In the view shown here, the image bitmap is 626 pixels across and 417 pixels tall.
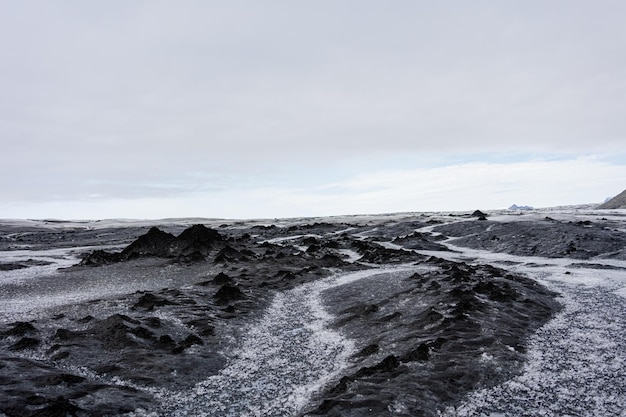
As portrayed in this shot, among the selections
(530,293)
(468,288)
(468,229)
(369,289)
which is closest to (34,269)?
(369,289)

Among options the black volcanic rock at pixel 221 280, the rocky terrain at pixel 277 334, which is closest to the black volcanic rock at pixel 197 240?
the rocky terrain at pixel 277 334

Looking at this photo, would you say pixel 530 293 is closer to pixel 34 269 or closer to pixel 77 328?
pixel 77 328

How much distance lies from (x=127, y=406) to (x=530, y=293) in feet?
74.6

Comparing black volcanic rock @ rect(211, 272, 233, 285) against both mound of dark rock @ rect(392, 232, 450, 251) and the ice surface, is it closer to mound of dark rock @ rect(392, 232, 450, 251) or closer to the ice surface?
the ice surface

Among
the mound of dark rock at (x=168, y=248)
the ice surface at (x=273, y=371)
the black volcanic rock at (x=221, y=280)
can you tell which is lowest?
the ice surface at (x=273, y=371)

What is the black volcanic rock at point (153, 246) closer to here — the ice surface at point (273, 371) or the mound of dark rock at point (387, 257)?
the mound of dark rock at point (387, 257)

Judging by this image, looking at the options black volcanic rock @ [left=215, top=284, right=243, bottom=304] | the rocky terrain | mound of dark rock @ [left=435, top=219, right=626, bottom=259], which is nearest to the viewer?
the rocky terrain

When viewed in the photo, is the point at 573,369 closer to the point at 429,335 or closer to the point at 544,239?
the point at 429,335

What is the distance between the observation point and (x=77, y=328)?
20.5 m

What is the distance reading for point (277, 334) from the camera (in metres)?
21.4

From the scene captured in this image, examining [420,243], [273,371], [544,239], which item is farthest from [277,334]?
[420,243]

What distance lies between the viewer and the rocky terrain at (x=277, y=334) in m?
13.2

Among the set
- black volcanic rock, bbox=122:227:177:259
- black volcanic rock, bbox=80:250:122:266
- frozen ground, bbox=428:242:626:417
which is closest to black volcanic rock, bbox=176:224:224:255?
black volcanic rock, bbox=122:227:177:259

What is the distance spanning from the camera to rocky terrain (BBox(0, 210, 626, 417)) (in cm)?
1316
